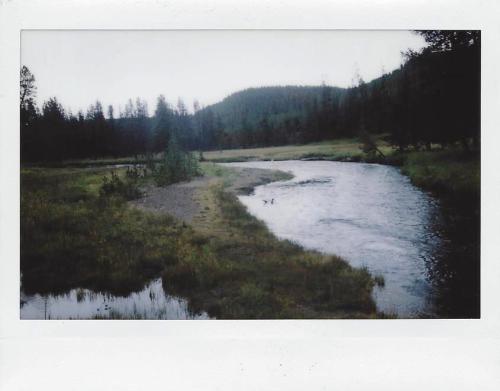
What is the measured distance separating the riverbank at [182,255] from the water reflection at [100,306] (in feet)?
0.33

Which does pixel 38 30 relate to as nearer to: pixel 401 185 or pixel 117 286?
pixel 117 286

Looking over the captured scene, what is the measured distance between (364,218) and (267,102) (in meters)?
1.90

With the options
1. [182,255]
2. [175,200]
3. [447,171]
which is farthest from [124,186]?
[447,171]

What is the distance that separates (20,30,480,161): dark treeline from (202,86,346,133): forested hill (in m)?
0.01

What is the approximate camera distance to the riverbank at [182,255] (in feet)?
15.4

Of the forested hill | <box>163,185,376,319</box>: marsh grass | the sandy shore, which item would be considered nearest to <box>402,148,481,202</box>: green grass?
the forested hill

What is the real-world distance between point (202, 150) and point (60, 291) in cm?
251

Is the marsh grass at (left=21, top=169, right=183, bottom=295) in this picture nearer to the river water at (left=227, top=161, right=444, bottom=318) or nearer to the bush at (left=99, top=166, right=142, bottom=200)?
the bush at (left=99, top=166, right=142, bottom=200)

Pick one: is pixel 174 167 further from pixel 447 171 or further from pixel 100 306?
pixel 447 171

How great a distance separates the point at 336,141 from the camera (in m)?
4.88

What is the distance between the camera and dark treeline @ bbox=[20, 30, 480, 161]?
4734mm

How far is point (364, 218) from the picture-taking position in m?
4.82

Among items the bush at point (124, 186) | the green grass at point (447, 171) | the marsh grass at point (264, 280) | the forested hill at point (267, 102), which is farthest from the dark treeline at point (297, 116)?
the marsh grass at point (264, 280)

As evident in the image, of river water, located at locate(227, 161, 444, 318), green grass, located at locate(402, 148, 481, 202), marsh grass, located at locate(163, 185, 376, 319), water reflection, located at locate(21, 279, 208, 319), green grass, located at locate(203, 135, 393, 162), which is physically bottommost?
water reflection, located at locate(21, 279, 208, 319)
